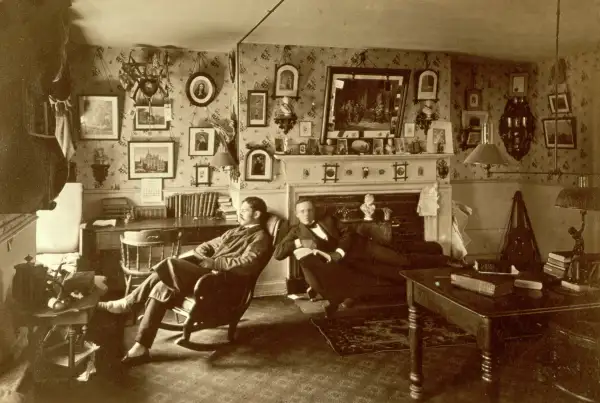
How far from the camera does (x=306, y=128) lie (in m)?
6.38

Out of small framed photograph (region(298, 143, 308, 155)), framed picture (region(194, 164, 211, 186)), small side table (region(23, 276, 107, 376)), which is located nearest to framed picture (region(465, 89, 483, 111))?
small framed photograph (region(298, 143, 308, 155))

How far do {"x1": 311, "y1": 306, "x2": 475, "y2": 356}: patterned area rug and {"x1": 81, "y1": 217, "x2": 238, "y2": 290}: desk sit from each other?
1596 millimetres

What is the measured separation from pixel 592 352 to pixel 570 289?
14.8 inches

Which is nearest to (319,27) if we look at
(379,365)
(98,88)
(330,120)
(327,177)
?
(330,120)

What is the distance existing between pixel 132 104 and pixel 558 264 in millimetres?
5013

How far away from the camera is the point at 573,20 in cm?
496

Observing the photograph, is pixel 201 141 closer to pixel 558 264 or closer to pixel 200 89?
pixel 200 89

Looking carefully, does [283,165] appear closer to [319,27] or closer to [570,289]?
[319,27]

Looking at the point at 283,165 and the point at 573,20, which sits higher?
the point at 573,20

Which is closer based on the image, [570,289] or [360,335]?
[570,289]

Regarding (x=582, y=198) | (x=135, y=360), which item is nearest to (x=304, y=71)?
(x=135, y=360)

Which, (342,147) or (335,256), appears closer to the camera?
(335,256)

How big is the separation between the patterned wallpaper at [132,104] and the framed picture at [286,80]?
71 centimetres

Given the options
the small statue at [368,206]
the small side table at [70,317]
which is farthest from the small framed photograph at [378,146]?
the small side table at [70,317]
